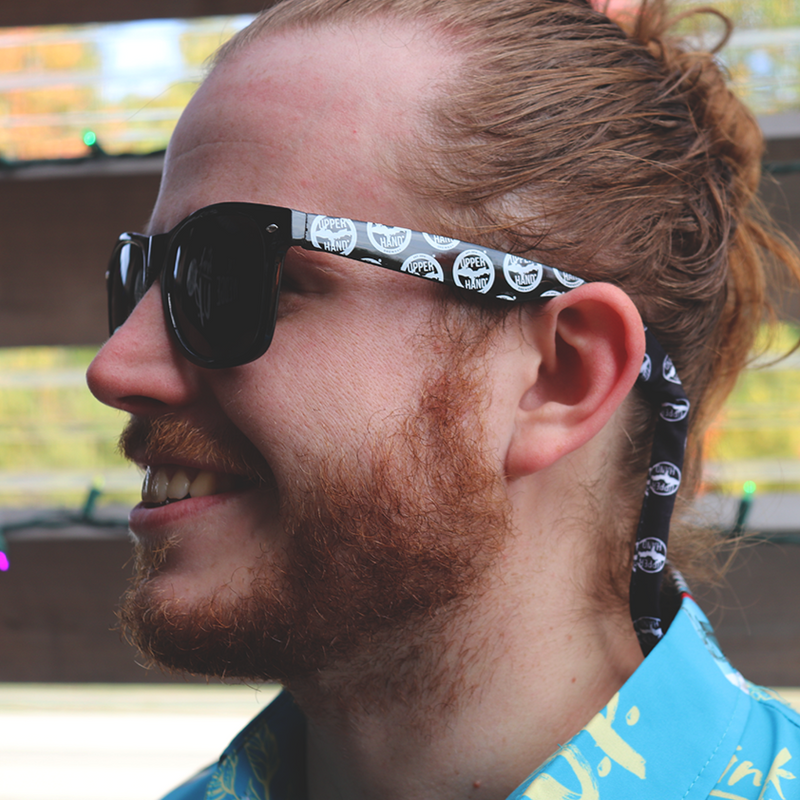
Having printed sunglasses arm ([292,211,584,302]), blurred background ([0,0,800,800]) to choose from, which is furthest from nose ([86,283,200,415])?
blurred background ([0,0,800,800])

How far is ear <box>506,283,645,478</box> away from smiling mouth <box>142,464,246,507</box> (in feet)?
1.28

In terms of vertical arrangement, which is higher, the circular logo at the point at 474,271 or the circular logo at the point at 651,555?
the circular logo at the point at 474,271

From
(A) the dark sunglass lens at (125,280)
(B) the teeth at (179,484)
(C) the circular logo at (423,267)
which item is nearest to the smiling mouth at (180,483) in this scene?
(B) the teeth at (179,484)

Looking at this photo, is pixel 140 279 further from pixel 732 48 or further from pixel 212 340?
pixel 732 48

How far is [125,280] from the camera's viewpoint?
3.80 feet

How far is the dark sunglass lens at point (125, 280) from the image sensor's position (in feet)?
3.65

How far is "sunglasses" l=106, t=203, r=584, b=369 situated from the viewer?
0.95 m

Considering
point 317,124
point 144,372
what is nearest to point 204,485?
point 144,372

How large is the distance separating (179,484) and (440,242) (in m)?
0.49

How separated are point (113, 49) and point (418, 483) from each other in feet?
3.79

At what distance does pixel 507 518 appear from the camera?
1.02m

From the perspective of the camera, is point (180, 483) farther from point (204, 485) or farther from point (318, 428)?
point (318, 428)

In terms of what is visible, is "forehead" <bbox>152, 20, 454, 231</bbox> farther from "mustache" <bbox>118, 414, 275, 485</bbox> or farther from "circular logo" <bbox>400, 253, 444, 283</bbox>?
"mustache" <bbox>118, 414, 275, 485</bbox>

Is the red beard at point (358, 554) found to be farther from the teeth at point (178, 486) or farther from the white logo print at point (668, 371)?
the white logo print at point (668, 371)
